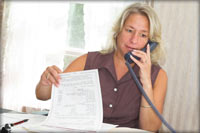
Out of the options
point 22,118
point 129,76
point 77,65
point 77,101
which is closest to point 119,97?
point 129,76

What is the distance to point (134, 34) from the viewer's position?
1184 mm

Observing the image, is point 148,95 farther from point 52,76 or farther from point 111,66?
point 52,76

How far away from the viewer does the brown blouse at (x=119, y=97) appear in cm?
114

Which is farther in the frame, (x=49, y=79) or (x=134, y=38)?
(x=134, y=38)

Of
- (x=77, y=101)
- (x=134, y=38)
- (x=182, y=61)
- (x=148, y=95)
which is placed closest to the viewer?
(x=77, y=101)

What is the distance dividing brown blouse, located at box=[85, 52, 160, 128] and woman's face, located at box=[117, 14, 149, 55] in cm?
13

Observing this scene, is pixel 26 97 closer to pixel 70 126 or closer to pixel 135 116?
pixel 135 116

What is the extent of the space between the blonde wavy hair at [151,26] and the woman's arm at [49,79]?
0.17 metres

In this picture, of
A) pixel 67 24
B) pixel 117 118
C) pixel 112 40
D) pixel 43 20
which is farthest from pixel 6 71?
pixel 117 118

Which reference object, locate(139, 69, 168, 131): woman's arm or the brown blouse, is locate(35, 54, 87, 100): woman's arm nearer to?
the brown blouse

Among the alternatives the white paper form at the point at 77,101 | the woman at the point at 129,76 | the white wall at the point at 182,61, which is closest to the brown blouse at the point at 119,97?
the woman at the point at 129,76

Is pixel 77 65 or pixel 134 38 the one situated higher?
pixel 134 38

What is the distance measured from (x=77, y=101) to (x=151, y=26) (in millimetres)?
649

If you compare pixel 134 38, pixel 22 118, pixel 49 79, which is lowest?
pixel 22 118
